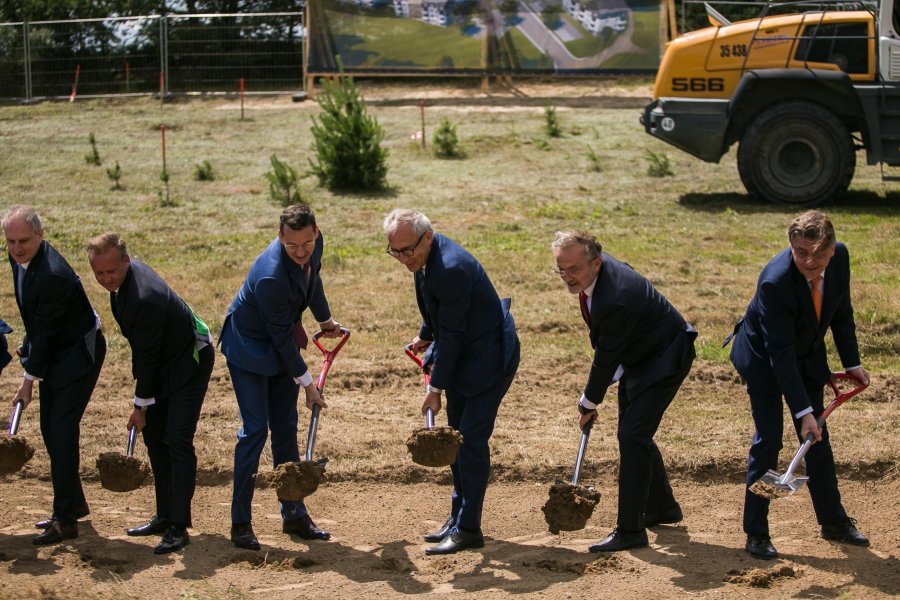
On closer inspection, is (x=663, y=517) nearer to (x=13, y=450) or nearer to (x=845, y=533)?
(x=845, y=533)

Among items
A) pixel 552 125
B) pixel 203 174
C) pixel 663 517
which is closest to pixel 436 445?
pixel 663 517

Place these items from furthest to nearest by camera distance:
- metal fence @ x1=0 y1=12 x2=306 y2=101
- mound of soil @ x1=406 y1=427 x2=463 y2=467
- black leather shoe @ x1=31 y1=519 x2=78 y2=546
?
metal fence @ x1=0 y1=12 x2=306 y2=101 → black leather shoe @ x1=31 y1=519 x2=78 y2=546 → mound of soil @ x1=406 y1=427 x2=463 y2=467

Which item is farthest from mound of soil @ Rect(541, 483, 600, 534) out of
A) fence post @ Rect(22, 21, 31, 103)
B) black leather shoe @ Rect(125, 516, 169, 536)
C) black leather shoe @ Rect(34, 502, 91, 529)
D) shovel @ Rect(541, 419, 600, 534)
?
fence post @ Rect(22, 21, 31, 103)

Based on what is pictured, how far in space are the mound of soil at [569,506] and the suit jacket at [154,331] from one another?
206 cm

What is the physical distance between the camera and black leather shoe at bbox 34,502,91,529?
21.4 ft

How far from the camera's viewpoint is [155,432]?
253 inches

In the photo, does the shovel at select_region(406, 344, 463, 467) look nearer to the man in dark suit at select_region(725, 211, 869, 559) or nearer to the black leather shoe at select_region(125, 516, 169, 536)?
the man in dark suit at select_region(725, 211, 869, 559)

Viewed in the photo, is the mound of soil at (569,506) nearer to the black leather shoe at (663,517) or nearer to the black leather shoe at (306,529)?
the black leather shoe at (663,517)

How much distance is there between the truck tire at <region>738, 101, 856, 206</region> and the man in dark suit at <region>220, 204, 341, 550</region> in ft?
30.6

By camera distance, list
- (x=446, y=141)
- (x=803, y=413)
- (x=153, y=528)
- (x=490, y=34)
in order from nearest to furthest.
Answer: (x=803, y=413)
(x=153, y=528)
(x=446, y=141)
(x=490, y=34)

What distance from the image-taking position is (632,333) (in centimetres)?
582

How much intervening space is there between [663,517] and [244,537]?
2337 millimetres

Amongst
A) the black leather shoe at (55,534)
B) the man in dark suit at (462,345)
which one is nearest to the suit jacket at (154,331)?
the black leather shoe at (55,534)

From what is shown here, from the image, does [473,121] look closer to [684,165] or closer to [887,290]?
[684,165]
